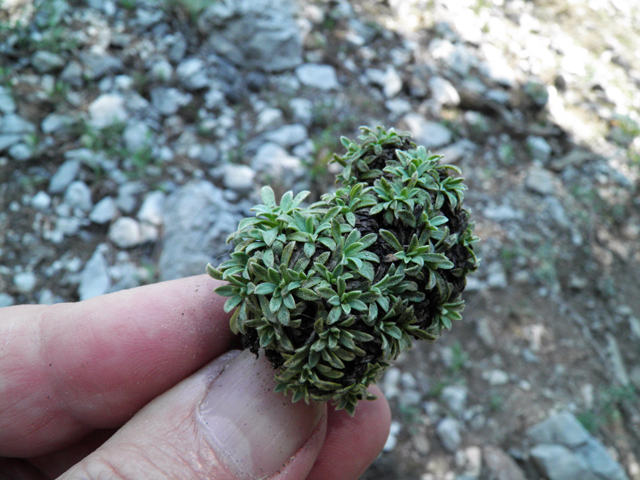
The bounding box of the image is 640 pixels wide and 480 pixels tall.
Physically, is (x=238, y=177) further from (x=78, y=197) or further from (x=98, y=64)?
(x=98, y=64)

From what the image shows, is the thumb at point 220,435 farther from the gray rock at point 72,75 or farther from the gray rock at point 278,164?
the gray rock at point 72,75

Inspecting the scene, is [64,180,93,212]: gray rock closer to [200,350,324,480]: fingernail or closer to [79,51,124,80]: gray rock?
[79,51,124,80]: gray rock

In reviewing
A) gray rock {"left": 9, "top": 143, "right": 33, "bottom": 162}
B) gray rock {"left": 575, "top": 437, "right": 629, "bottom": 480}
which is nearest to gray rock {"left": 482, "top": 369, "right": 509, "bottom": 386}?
gray rock {"left": 575, "top": 437, "right": 629, "bottom": 480}

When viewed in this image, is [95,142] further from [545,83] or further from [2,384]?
[545,83]

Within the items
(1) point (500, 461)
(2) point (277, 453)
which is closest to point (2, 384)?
(2) point (277, 453)

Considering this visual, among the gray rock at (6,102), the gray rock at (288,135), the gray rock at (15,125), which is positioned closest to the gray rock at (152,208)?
the gray rock at (288,135)

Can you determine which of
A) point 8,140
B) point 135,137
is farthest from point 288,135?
point 8,140
